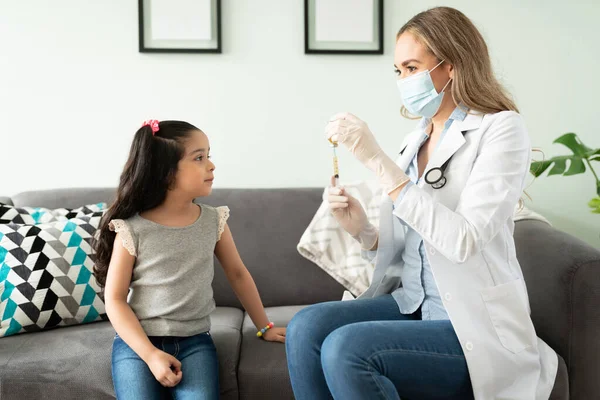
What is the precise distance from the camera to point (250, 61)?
7.75ft

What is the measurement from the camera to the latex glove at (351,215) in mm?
1530

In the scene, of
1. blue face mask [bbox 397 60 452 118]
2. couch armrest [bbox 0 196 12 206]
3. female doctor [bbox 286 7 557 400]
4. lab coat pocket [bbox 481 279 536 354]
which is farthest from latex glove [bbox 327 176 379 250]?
couch armrest [bbox 0 196 12 206]

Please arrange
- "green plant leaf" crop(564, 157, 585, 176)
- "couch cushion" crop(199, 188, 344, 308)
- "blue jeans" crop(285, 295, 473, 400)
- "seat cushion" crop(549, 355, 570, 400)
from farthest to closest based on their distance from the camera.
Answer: "green plant leaf" crop(564, 157, 585, 176)
"couch cushion" crop(199, 188, 344, 308)
"seat cushion" crop(549, 355, 570, 400)
"blue jeans" crop(285, 295, 473, 400)

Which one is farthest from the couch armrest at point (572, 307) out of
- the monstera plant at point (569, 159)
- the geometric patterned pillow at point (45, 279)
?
the geometric patterned pillow at point (45, 279)

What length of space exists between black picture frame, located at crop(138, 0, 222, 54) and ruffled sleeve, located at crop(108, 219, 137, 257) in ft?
3.09

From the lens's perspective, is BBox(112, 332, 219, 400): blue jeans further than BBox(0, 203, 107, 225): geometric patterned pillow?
No

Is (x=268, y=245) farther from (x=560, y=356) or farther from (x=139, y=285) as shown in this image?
(x=560, y=356)

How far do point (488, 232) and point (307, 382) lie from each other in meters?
0.52

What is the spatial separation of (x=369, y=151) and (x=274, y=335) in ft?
2.04

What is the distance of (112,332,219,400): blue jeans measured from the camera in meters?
1.42

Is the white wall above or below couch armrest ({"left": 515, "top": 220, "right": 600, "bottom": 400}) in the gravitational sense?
above

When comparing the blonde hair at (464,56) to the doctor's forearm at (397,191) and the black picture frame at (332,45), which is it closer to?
the doctor's forearm at (397,191)

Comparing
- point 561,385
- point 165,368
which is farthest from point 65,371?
point 561,385

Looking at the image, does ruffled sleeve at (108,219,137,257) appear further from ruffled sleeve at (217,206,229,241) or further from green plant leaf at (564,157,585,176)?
green plant leaf at (564,157,585,176)
